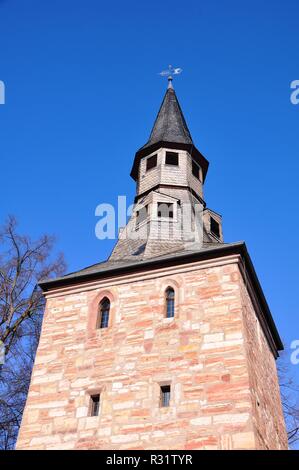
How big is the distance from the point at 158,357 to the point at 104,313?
2.00 metres

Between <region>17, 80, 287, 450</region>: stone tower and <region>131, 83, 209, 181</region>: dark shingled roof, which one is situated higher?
<region>131, 83, 209, 181</region>: dark shingled roof

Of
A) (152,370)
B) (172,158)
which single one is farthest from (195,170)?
Result: (152,370)

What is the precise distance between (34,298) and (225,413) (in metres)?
8.58

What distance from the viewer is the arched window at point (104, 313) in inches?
520

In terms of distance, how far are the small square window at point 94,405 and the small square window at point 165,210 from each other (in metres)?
6.11

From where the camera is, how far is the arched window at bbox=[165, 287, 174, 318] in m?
12.7

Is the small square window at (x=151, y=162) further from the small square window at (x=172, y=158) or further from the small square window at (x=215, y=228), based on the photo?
the small square window at (x=215, y=228)

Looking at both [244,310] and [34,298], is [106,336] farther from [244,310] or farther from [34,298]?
[34,298]

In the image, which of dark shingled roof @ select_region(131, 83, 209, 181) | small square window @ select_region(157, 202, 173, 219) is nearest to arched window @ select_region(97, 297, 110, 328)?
small square window @ select_region(157, 202, 173, 219)

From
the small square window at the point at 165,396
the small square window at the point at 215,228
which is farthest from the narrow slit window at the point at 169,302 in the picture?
the small square window at the point at 215,228

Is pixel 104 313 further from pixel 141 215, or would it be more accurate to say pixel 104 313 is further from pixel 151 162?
pixel 151 162

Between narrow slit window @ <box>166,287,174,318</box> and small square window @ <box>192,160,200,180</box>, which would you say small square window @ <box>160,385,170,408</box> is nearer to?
narrow slit window @ <box>166,287,174,318</box>

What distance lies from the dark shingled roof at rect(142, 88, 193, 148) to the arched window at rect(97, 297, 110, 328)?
7.46 m
